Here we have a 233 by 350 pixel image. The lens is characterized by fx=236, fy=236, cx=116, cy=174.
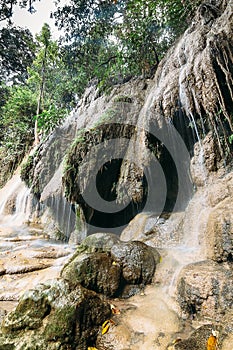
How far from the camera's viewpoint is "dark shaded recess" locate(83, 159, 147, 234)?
7.92 m

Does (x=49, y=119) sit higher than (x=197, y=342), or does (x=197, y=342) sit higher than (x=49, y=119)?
(x=49, y=119)

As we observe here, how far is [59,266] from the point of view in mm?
5336

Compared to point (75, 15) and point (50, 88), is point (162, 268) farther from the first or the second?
point (50, 88)

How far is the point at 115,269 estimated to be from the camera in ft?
14.1

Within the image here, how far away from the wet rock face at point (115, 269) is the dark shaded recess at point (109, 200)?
317cm

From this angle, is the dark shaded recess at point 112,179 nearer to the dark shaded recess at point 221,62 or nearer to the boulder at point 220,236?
the dark shaded recess at point 221,62

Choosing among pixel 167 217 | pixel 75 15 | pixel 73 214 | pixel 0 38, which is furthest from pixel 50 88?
pixel 167 217

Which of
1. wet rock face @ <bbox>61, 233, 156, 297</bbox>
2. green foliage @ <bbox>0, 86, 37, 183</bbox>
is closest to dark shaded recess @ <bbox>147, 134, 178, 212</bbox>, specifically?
wet rock face @ <bbox>61, 233, 156, 297</bbox>

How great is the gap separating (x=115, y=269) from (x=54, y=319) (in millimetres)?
1552

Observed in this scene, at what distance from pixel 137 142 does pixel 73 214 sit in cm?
361

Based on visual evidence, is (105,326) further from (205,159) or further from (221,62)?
(221,62)

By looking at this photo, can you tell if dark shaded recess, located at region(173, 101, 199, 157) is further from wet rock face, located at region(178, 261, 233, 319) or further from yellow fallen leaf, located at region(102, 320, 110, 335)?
yellow fallen leaf, located at region(102, 320, 110, 335)

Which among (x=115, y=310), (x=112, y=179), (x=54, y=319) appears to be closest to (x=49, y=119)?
(x=112, y=179)

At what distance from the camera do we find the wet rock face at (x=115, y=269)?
4.11 m
